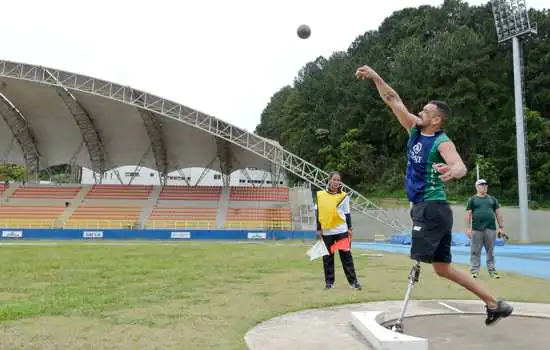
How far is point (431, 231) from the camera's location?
3930 mm

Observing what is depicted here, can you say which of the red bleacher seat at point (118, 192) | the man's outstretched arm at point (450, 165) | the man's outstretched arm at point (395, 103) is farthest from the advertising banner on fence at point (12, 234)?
the man's outstretched arm at point (450, 165)

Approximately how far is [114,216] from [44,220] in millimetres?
4435

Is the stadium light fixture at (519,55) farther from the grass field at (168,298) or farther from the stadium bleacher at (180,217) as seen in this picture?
the grass field at (168,298)

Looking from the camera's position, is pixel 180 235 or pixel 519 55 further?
pixel 519 55

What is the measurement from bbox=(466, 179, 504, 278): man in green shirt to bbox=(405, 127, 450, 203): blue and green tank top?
17.0ft

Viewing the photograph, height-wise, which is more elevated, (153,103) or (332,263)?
(153,103)

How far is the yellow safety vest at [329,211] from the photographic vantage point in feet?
24.6

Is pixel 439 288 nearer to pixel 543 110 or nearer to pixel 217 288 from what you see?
pixel 217 288

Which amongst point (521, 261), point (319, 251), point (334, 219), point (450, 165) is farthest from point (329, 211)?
point (521, 261)

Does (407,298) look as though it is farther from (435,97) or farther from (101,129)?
(435,97)

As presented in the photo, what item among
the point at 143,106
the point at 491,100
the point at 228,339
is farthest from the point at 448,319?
the point at 491,100

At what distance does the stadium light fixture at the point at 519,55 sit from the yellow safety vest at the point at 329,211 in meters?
25.2

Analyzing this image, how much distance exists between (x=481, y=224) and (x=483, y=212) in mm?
213

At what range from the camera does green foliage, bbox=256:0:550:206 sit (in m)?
42.8
